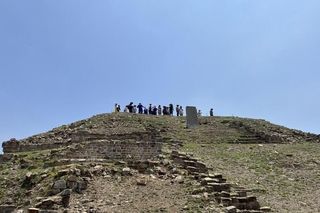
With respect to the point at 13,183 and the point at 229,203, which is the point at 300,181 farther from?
the point at 13,183

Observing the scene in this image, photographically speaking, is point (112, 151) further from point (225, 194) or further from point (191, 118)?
point (191, 118)

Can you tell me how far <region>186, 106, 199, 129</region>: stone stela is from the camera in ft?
85.7

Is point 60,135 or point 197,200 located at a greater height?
point 60,135

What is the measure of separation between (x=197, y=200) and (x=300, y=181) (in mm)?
6122

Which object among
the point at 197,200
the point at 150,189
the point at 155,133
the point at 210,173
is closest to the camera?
the point at 197,200

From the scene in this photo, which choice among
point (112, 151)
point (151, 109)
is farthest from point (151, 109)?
point (112, 151)

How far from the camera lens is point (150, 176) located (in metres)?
13.2

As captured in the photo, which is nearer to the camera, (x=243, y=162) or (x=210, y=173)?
(x=210, y=173)

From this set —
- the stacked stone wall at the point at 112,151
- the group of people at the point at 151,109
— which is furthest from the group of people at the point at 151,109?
the stacked stone wall at the point at 112,151

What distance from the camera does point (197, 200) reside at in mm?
10977

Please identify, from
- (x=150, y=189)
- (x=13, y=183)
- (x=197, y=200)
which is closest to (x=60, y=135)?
(x=13, y=183)

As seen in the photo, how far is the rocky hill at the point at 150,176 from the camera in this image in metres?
11.1

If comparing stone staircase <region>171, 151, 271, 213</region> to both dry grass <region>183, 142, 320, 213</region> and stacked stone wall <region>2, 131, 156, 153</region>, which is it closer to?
dry grass <region>183, 142, 320, 213</region>

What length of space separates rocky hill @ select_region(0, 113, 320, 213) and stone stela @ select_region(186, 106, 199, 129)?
4148 millimetres
